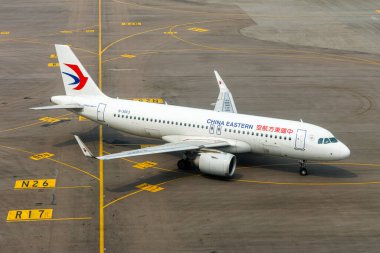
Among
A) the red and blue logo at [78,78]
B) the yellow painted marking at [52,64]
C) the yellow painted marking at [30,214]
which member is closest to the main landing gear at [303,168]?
the yellow painted marking at [30,214]

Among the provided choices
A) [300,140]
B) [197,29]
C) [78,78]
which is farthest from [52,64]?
[300,140]

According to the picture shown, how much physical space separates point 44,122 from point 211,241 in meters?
31.9

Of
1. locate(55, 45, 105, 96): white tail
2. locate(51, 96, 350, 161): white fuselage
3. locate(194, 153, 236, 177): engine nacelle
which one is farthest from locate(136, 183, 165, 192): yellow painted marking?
locate(55, 45, 105, 96): white tail

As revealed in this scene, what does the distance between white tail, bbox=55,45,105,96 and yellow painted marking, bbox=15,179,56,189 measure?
1213 cm

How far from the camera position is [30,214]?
48250 millimetres

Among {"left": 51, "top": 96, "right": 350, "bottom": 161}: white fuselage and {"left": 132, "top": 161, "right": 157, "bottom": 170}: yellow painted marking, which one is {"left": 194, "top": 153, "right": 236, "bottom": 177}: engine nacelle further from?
{"left": 132, "top": 161, "right": 157, "bottom": 170}: yellow painted marking

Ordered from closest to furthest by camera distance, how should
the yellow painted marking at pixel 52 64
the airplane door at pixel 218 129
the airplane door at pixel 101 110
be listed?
1. the airplane door at pixel 218 129
2. the airplane door at pixel 101 110
3. the yellow painted marking at pixel 52 64

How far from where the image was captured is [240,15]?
125812 millimetres

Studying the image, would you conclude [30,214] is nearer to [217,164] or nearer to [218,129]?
[217,164]

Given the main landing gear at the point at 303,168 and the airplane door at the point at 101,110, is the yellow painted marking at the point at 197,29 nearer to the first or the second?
the airplane door at the point at 101,110

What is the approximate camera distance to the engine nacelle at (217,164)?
2122 inches

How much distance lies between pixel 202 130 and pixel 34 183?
1566cm

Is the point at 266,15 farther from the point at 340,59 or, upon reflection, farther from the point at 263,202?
the point at 263,202

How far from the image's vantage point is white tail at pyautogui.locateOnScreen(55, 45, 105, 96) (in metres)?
63.1
